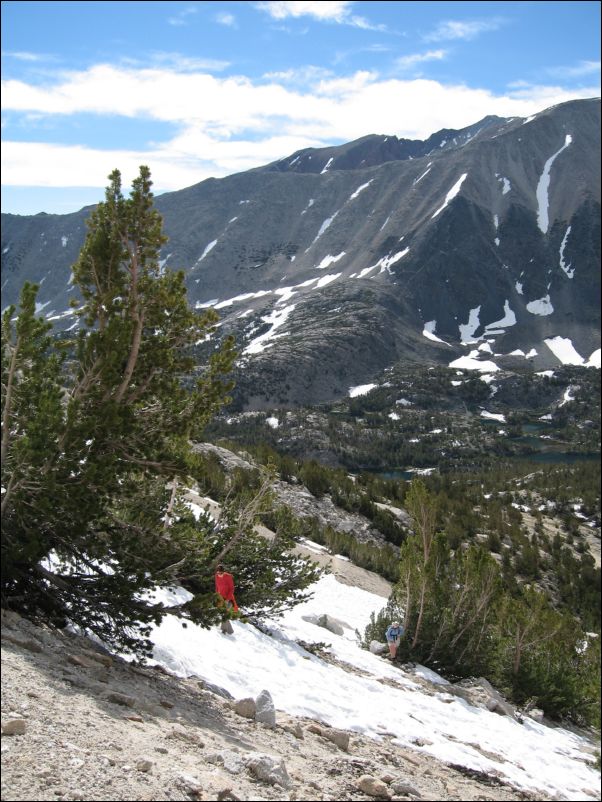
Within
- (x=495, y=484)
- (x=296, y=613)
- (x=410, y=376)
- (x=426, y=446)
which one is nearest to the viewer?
(x=296, y=613)

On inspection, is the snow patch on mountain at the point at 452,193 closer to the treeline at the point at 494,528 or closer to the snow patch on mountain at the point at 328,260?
the snow patch on mountain at the point at 328,260

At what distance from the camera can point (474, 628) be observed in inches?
583

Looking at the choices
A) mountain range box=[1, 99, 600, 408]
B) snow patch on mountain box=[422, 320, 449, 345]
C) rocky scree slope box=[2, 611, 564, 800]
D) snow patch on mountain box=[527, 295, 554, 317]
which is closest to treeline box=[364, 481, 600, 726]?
rocky scree slope box=[2, 611, 564, 800]

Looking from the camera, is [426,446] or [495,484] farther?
[426,446]

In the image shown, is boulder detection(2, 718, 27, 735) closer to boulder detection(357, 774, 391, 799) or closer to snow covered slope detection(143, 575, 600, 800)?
boulder detection(357, 774, 391, 799)

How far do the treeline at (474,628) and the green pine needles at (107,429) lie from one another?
22.9 feet

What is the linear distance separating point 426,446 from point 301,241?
111m

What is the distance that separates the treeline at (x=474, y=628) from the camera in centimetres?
1426

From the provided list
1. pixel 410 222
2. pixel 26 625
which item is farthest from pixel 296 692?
pixel 410 222

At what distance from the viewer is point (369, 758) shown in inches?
287

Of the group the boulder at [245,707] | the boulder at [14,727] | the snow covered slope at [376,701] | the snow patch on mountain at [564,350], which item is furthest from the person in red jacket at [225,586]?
the snow patch on mountain at [564,350]

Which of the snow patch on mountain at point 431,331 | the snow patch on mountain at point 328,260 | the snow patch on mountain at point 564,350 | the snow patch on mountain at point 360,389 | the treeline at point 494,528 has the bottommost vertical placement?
the treeline at point 494,528

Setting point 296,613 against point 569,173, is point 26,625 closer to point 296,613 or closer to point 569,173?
point 296,613

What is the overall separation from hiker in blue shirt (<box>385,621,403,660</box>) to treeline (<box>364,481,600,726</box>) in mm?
377
